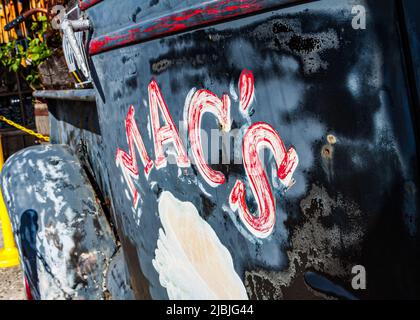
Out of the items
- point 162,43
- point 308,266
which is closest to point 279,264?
point 308,266

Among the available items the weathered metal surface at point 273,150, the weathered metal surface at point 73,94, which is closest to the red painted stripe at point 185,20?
the weathered metal surface at point 273,150

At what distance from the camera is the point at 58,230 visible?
7.07 feet

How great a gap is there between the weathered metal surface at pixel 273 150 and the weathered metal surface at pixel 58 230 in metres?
0.41

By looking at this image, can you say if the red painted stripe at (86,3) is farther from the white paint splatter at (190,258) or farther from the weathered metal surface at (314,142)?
the white paint splatter at (190,258)

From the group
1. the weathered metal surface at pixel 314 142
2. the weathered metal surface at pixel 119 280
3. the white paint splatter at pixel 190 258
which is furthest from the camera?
the weathered metal surface at pixel 119 280

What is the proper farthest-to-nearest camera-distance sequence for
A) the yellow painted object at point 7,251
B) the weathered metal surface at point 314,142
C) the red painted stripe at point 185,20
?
the yellow painted object at point 7,251
the red painted stripe at point 185,20
the weathered metal surface at point 314,142

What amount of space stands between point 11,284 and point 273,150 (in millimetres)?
2801

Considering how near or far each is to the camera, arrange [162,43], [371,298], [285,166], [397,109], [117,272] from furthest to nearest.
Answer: [117,272] → [162,43] → [285,166] → [371,298] → [397,109]

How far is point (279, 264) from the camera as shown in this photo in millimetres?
1215

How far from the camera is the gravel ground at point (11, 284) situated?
10.5 ft

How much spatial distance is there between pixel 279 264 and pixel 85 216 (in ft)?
3.99

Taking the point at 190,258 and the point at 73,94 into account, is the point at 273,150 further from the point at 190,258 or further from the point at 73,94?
the point at 73,94

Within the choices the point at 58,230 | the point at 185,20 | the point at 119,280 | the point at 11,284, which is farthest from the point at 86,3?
the point at 11,284
